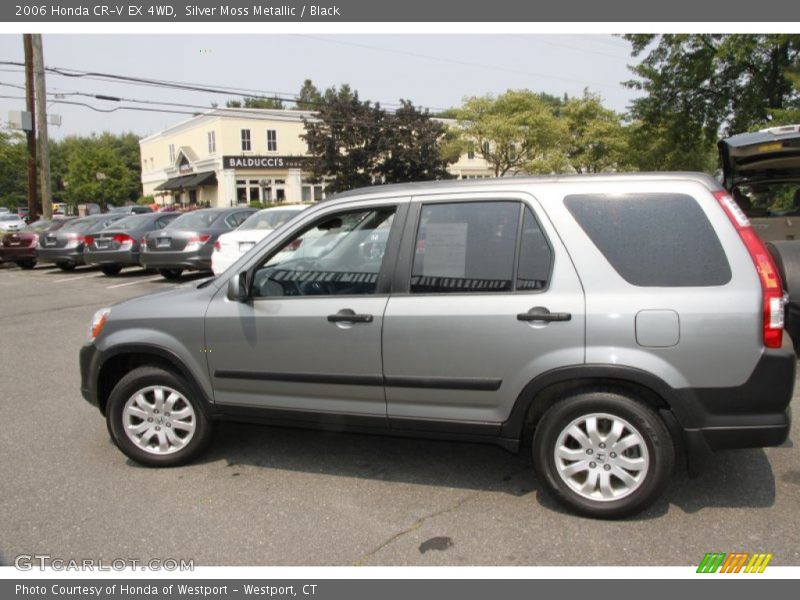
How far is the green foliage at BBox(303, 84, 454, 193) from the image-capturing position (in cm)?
4012

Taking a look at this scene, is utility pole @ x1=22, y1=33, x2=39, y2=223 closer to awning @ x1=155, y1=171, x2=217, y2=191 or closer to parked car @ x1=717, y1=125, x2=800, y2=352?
parked car @ x1=717, y1=125, x2=800, y2=352

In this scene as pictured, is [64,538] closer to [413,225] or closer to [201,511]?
[201,511]

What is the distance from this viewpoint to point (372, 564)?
305 centimetres

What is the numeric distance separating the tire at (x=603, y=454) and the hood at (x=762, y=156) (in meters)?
5.33

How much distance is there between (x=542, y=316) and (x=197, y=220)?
1166 centimetres

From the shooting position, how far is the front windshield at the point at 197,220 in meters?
13.4

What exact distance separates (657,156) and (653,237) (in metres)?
23.2

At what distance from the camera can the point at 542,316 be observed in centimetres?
328

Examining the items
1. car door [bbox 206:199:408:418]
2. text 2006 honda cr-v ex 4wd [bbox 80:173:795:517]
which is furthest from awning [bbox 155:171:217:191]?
car door [bbox 206:199:408:418]

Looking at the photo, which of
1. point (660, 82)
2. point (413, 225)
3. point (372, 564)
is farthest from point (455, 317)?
point (660, 82)

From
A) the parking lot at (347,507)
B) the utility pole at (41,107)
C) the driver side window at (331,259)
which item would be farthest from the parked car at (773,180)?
the utility pole at (41,107)

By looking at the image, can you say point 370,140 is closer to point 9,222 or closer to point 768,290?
point 9,222

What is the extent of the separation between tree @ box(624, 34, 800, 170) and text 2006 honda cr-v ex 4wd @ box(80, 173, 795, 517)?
19.7 meters

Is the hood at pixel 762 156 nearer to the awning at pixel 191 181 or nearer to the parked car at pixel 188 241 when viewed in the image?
the parked car at pixel 188 241
